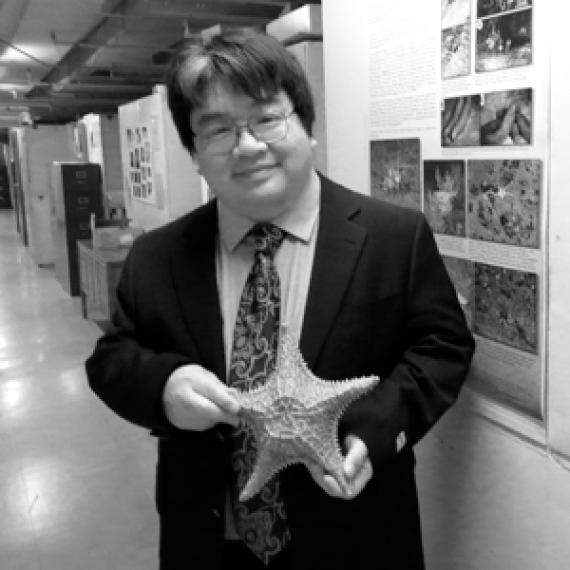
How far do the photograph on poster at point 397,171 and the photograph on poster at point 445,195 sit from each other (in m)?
0.04

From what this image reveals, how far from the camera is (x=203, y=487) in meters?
1.26

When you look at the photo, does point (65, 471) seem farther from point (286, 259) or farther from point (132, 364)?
point (286, 259)

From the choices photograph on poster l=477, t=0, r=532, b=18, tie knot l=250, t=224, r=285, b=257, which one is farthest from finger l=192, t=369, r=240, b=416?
photograph on poster l=477, t=0, r=532, b=18

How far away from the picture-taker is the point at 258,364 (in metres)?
1.19

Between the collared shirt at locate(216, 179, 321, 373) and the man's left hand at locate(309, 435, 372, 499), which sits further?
the collared shirt at locate(216, 179, 321, 373)

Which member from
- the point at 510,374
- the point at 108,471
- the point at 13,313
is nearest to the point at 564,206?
the point at 510,374

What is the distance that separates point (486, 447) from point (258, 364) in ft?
2.17

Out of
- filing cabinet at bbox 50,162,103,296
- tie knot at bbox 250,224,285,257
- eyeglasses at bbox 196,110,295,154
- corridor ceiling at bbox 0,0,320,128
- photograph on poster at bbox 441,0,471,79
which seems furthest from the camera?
filing cabinet at bbox 50,162,103,296

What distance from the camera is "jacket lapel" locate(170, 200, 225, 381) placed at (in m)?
1.21

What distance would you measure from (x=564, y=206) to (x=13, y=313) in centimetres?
659

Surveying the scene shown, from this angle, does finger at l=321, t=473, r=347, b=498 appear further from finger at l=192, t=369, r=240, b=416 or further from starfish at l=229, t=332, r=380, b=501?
finger at l=192, t=369, r=240, b=416

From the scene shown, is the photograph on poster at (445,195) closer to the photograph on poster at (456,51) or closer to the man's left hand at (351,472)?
the photograph on poster at (456,51)

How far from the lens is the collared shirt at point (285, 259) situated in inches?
47.4

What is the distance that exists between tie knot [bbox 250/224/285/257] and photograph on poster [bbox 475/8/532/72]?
569 millimetres
